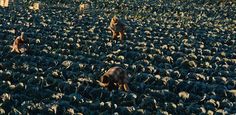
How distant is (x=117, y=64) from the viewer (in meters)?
16.2

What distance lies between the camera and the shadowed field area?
12.5 metres

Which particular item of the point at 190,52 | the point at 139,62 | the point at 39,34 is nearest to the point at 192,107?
the point at 139,62

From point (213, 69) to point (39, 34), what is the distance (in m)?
9.06

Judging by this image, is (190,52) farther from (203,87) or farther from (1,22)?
(1,22)

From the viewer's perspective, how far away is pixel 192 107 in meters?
12.2

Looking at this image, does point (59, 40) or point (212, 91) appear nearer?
point (212, 91)

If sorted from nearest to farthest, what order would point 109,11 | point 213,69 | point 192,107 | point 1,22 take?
point 192,107, point 213,69, point 1,22, point 109,11

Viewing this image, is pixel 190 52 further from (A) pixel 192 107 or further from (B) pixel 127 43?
(A) pixel 192 107

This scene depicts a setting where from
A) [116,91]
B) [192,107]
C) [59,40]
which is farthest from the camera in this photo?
[59,40]

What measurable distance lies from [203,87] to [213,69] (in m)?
2.37

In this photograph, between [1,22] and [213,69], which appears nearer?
[213,69]

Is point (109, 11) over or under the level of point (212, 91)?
under

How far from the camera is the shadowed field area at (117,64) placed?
1248cm

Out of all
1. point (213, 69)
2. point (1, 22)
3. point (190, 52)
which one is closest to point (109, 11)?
point (1, 22)
